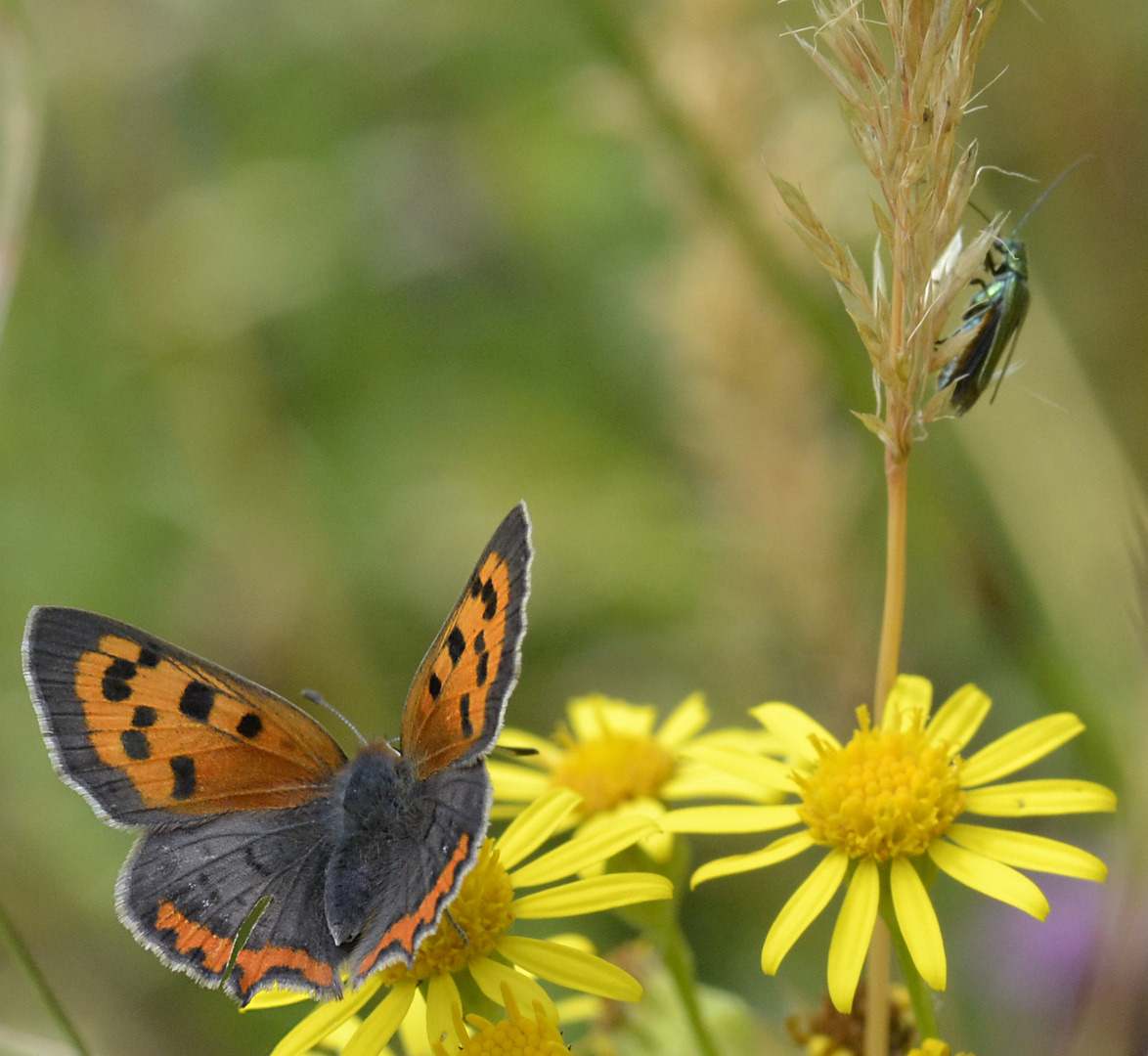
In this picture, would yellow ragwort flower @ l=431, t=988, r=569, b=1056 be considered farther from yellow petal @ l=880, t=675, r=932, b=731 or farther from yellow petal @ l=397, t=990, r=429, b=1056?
yellow petal @ l=880, t=675, r=932, b=731

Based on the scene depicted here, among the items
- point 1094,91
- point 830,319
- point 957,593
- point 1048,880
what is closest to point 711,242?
point 830,319

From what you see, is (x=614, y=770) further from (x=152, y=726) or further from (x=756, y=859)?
(x=152, y=726)

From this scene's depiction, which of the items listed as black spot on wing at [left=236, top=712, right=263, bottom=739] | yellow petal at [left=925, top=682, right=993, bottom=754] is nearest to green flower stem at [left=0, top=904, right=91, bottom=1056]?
black spot on wing at [left=236, top=712, right=263, bottom=739]

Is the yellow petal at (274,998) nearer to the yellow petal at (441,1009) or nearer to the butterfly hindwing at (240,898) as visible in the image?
the butterfly hindwing at (240,898)

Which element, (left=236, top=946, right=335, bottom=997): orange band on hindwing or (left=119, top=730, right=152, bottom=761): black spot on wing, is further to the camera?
(left=119, top=730, right=152, bottom=761): black spot on wing

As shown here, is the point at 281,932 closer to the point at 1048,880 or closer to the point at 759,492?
the point at 759,492

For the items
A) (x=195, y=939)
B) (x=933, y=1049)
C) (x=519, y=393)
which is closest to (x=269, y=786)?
(x=195, y=939)

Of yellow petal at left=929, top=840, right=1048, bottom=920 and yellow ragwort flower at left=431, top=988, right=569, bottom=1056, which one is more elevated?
yellow ragwort flower at left=431, top=988, right=569, bottom=1056
